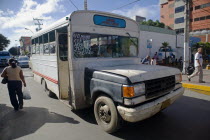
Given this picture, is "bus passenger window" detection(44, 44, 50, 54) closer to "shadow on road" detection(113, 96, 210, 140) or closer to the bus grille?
"shadow on road" detection(113, 96, 210, 140)

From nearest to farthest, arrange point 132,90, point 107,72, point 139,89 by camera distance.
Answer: point 132,90
point 139,89
point 107,72

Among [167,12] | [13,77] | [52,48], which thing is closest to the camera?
[13,77]

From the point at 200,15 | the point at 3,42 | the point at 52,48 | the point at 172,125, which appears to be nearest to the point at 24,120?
the point at 52,48

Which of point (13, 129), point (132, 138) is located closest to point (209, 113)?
point (132, 138)

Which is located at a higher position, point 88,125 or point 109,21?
point 109,21

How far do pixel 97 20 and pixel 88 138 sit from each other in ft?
9.55

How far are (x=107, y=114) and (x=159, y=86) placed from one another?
4.25 feet

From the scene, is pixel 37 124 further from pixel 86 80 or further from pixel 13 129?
pixel 86 80

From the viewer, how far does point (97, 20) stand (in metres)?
4.22

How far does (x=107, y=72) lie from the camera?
342 centimetres

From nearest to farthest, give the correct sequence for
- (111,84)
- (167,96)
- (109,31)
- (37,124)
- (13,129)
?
(111,84) → (167,96) → (13,129) → (37,124) → (109,31)

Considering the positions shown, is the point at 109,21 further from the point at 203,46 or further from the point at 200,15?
the point at 200,15

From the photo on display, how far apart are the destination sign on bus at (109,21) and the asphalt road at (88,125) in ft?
8.53

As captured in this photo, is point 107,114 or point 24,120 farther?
point 24,120
